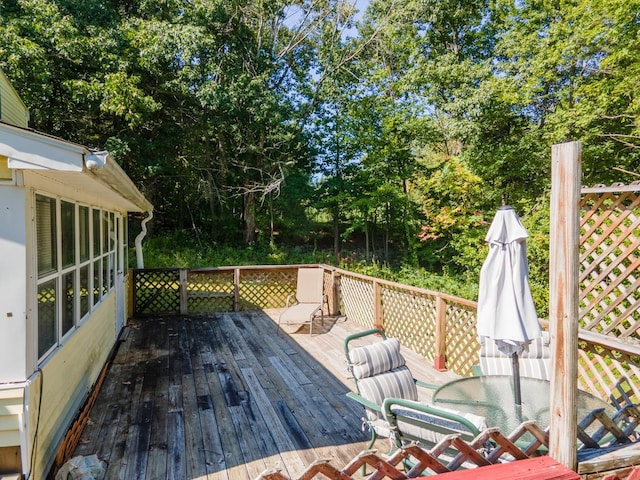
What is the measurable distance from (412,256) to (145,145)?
407 inches

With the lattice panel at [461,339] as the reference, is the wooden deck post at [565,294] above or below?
above

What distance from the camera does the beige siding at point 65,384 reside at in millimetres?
2646

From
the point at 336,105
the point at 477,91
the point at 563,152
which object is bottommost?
the point at 563,152

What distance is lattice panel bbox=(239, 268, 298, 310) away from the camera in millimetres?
8852

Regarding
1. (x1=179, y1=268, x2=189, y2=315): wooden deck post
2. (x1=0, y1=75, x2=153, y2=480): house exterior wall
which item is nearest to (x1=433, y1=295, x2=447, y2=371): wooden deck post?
(x1=0, y1=75, x2=153, y2=480): house exterior wall

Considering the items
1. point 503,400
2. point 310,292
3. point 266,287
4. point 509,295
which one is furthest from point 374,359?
point 266,287

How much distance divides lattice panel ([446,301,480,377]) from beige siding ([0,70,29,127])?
660cm

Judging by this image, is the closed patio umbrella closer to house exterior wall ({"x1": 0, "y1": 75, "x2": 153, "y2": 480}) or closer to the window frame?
house exterior wall ({"x1": 0, "y1": 75, "x2": 153, "y2": 480})

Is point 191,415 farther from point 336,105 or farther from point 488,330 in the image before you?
point 336,105

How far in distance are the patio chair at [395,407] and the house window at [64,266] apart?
2258mm

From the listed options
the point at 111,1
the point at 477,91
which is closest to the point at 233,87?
the point at 111,1

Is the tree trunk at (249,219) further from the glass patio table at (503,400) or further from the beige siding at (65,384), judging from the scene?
the glass patio table at (503,400)

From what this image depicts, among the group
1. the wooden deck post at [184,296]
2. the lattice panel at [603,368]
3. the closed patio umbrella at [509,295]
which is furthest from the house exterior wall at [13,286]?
the wooden deck post at [184,296]

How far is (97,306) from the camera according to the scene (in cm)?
461
